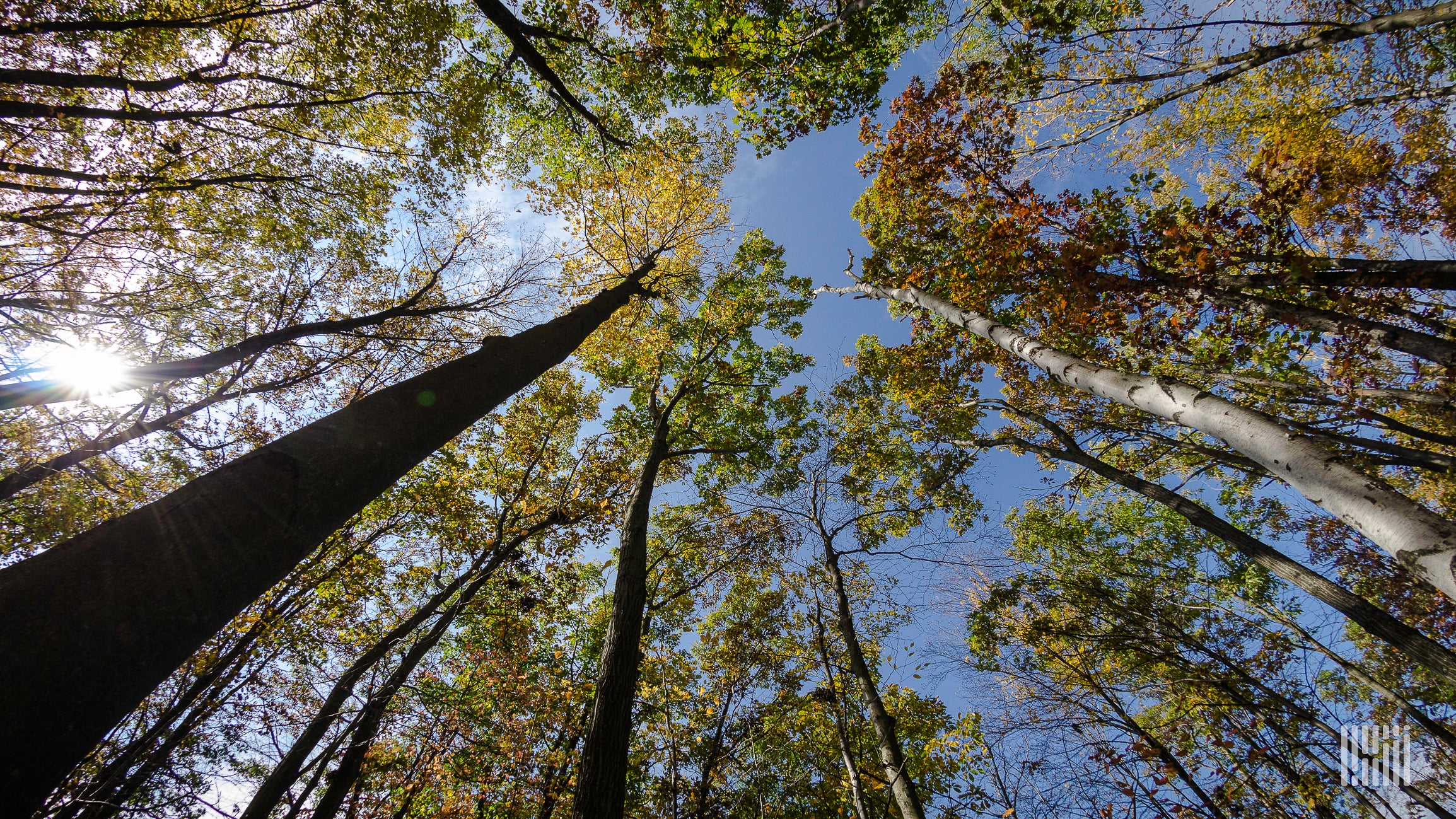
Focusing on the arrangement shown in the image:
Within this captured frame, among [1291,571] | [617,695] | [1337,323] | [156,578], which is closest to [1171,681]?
[1291,571]

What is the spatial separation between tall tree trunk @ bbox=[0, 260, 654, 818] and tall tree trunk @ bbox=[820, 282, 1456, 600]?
15.1 feet

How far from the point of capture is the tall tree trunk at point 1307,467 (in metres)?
2.02

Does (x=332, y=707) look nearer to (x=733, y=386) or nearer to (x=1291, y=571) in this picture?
(x=733, y=386)

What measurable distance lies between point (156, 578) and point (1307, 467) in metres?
5.08

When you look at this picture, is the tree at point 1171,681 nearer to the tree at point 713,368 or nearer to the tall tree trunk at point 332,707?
the tree at point 713,368

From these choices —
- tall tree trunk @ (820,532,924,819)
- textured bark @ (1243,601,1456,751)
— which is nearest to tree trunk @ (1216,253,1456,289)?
textured bark @ (1243,601,1456,751)

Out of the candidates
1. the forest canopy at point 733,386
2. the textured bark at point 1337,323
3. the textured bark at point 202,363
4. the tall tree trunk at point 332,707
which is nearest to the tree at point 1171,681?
the forest canopy at point 733,386

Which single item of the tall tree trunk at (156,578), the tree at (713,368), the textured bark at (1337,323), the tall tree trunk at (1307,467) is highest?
the tree at (713,368)

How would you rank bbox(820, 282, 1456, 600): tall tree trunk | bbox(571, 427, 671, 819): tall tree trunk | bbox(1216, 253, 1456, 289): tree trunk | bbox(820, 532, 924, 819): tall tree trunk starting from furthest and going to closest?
bbox(820, 532, 924, 819): tall tree trunk → bbox(1216, 253, 1456, 289): tree trunk → bbox(571, 427, 671, 819): tall tree trunk → bbox(820, 282, 1456, 600): tall tree trunk

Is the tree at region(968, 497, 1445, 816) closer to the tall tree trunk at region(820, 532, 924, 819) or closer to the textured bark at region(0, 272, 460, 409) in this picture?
the tall tree trunk at region(820, 532, 924, 819)

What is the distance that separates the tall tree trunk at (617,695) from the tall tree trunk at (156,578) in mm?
2791

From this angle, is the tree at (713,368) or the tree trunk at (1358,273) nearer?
the tree trunk at (1358,273)

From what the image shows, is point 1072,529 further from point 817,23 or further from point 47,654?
point 47,654

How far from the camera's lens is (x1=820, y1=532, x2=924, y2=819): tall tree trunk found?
5285mm
